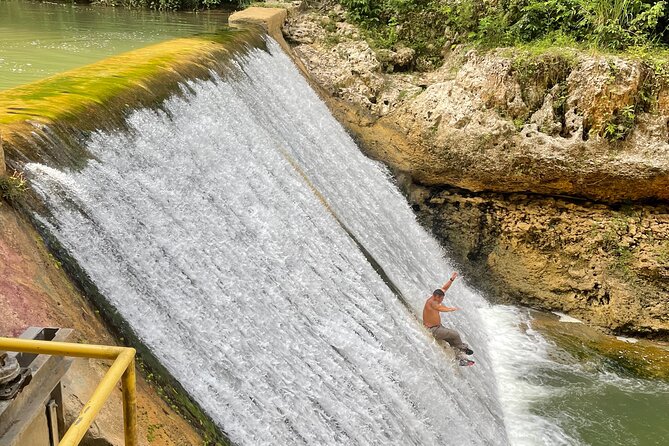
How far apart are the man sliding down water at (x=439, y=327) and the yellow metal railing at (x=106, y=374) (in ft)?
17.1

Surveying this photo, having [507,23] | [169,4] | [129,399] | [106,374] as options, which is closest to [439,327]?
[129,399]

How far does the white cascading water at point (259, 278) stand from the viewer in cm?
→ 410

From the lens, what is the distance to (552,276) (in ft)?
32.8

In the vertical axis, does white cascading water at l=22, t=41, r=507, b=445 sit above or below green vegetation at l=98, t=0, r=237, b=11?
below

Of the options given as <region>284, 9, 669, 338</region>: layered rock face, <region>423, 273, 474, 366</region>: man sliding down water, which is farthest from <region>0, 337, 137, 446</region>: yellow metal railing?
<region>284, 9, 669, 338</region>: layered rock face

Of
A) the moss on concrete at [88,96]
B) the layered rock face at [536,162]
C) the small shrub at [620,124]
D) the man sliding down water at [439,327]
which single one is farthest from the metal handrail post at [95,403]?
the small shrub at [620,124]

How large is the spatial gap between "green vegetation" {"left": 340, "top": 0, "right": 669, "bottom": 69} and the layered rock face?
592 millimetres

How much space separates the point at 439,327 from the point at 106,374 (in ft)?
18.3

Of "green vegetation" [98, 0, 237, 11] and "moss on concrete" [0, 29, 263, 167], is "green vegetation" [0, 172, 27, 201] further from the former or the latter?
"green vegetation" [98, 0, 237, 11]

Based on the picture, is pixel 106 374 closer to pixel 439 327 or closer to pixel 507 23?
pixel 439 327

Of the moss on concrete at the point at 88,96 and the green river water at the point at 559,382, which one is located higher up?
the moss on concrete at the point at 88,96

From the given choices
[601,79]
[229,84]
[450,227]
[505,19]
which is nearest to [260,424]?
[229,84]

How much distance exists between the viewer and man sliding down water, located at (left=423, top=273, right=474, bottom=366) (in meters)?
6.89

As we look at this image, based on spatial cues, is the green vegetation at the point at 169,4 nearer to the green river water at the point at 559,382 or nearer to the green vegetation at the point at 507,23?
the green river water at the point at 559,382
